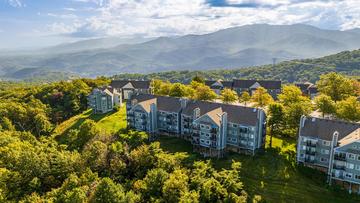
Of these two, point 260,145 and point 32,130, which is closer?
point 260,145

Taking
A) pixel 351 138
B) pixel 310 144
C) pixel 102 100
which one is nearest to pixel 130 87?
pixel 102 100

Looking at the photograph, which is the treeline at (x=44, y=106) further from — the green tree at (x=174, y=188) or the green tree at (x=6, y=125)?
the green tree at (x=174, y=188)

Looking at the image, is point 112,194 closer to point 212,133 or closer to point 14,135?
point 212,133

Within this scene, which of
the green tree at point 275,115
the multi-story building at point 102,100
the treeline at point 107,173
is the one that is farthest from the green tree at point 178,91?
the green tree at point 275,115

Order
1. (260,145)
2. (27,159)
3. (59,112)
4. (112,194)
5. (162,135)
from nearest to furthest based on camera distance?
(112,194) < (27,159) < (260,145) < (162,135) < (59,112)

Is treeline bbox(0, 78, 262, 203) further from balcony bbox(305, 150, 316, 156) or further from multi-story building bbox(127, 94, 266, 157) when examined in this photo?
balcony bbox(305, 150, 316, 156)

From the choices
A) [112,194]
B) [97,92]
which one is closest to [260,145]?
[112,194]
